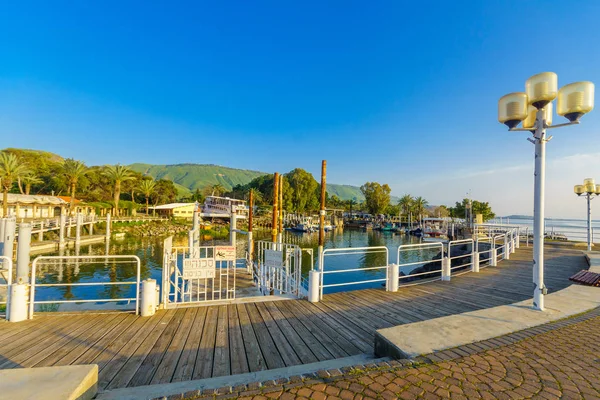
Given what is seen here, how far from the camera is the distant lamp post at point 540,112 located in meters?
4.29

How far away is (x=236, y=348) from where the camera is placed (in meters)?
3.88

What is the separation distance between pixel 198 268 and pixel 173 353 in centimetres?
289

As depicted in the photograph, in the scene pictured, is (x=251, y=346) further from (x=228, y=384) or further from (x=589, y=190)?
(x=589, y=190)

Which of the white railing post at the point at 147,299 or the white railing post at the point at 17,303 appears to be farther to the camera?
the white railing post at the point at 147,299

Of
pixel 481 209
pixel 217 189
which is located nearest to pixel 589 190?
pixel 481 209

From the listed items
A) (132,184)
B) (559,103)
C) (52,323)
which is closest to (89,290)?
(52,323)

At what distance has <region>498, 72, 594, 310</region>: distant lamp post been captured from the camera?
429cm

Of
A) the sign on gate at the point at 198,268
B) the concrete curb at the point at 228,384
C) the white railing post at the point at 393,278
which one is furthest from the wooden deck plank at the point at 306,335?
the white railing post at the point at 393,278

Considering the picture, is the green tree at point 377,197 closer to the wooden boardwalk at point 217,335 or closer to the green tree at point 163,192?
the green tree at point 163,192

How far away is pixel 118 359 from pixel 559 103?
317 inches

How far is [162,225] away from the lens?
164 feet

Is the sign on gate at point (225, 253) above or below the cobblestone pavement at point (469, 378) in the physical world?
above

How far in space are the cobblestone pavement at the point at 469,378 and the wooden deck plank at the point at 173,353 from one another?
3.32 ft

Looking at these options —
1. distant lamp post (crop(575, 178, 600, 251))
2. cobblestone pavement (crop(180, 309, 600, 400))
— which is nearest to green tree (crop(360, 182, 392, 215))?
distant lamp post (crop(575, 178, 600, 251))
